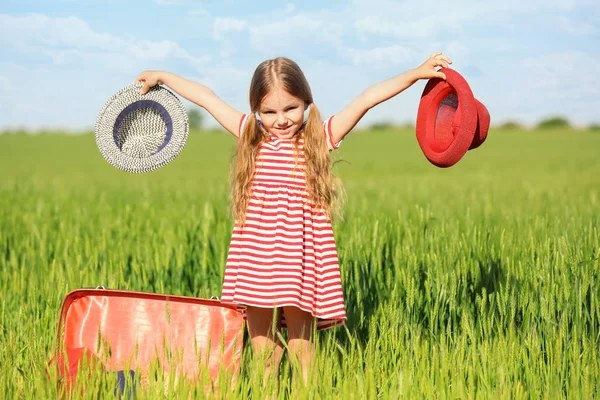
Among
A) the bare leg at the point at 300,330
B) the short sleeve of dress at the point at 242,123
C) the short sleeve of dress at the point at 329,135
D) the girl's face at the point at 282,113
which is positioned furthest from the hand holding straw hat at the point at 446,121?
the bare leg at the point at 300,330

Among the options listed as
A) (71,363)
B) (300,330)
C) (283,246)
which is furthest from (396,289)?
(71,363)

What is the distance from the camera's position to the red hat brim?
2.79 metres

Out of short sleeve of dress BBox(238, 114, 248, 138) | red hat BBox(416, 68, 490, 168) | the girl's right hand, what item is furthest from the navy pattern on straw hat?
red hat BBox(416, 68, 490, 168)

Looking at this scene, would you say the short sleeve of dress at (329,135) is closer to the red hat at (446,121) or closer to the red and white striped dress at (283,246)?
the red and white striped dress at (283,246)

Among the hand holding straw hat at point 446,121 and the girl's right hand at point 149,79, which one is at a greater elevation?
the girl's right hand at point 149,79

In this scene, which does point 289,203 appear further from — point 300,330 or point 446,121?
point 446,121

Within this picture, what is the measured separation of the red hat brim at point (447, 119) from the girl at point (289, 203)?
82 millimetres

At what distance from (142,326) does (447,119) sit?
A: 4.77 ft

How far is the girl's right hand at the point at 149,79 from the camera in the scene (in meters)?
3.21

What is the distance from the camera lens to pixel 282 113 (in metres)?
2.94

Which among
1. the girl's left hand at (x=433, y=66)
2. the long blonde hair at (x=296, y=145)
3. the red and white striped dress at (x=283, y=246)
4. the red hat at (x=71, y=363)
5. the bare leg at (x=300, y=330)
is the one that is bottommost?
the red hat at (x=71, y=363)

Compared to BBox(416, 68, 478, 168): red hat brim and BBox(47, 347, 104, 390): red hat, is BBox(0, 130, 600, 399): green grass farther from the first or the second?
BBox(416, 68, 478, 168): red hat brim

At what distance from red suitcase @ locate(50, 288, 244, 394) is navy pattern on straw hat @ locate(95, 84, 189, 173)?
Answer: 556 millimetres

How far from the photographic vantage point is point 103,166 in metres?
19.7
